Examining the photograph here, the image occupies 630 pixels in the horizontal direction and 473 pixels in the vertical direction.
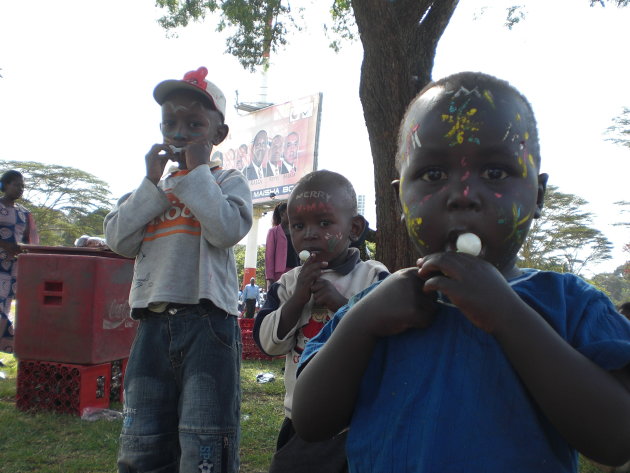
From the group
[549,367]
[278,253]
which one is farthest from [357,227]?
[278,253]

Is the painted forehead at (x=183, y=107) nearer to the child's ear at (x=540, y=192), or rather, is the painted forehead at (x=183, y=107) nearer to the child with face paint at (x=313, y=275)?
the child with face paint at (x=313, y=275)

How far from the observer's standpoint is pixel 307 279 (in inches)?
79.3

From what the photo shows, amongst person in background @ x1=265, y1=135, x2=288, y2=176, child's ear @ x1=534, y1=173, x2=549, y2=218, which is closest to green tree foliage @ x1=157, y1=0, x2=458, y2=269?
child's ear @ x1=534, y1=173, x2=549, y2=218

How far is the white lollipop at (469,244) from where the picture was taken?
888 mm

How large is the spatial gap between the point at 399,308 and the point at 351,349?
0.13 metres

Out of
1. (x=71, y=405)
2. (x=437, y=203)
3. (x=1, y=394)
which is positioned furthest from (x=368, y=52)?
(x=1, y=394)

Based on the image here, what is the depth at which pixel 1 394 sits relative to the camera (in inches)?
189

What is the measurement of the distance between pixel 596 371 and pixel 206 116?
1.93 meters

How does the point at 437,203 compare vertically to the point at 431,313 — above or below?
above

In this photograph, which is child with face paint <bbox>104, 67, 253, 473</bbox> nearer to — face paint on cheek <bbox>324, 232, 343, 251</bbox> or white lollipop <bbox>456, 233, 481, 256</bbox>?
face paint on cheek <bbox>324, 232, 343, 251</bbox>

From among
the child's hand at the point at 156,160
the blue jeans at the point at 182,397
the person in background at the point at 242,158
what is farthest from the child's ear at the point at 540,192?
the person in background at the point at 242,158

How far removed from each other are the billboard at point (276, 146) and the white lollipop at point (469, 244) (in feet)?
89.6

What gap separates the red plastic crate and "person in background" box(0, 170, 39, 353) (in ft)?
6.06

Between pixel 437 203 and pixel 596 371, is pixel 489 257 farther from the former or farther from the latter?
pixel 596 371
